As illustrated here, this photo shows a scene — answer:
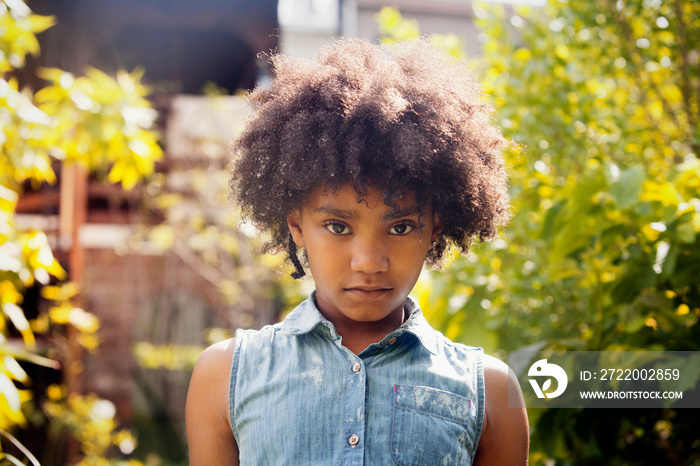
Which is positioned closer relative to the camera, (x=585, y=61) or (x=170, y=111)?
(x=585, y=61)

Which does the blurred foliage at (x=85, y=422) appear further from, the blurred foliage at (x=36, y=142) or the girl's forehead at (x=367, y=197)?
the girl's forehead at (x=367, y=197)

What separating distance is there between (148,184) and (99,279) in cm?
91

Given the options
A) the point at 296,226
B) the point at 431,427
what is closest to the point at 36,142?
the point at 296,226

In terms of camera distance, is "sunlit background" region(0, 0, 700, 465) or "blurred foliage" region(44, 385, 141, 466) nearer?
"sunlit background" region(0, 0, 700, 465)

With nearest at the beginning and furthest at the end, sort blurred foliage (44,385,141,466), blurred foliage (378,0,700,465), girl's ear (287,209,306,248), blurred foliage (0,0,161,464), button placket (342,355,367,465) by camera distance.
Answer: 1. button placket (342,355,367,465)
2. girl's ear (287,209,306,248)
3. blurred foliage (0,0,161,464)
4. blurred foliage (378,0,700,465)
5. blurred foliage (44,385,141,466)

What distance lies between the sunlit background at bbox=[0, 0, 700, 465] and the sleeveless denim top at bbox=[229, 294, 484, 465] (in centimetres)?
40

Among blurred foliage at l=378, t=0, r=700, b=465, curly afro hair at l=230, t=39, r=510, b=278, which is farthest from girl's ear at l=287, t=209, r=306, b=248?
blurred foliage at l=378, t=0, r=700, b=465

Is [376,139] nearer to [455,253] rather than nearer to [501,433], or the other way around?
[455,253]

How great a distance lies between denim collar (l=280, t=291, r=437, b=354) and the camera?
57.7 inches

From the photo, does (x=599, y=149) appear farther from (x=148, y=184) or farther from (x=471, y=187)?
(x=148, y=184)

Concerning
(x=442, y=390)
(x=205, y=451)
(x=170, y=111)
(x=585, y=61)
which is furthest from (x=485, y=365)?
(x=170, y=111)

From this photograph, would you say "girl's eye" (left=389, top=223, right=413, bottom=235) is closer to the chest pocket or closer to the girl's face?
Result: the girl's face

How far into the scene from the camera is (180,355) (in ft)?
19.2

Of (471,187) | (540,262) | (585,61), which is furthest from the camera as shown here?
(585,61)
